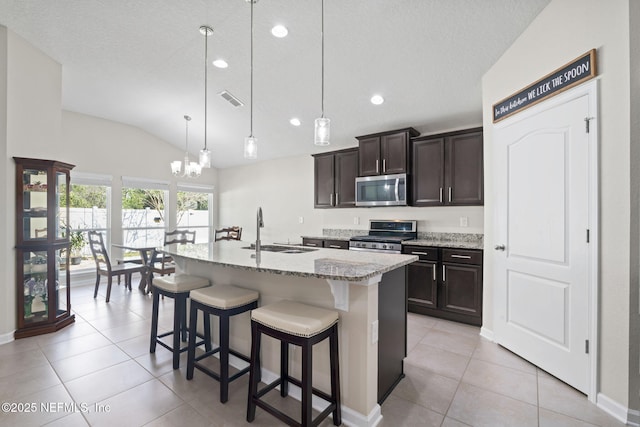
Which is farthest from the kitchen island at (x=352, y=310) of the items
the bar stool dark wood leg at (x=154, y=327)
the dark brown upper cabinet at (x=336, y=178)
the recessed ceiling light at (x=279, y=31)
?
the dark brown upper cabinet at (x=336, y=178)

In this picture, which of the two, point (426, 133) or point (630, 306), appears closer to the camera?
point (630, 306)

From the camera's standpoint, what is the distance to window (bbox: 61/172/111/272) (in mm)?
4914

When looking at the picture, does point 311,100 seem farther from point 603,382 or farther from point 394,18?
Answer: point 603,382

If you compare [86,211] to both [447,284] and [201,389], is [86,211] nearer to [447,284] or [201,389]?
[201,389]

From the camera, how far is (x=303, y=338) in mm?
1505

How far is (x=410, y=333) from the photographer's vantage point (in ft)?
9.98

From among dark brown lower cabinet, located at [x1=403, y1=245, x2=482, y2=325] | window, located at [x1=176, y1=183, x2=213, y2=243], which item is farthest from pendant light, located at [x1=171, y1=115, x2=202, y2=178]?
dark brown lower cabinet, located at [x1=403, y1=245, x2=482, y2=325]

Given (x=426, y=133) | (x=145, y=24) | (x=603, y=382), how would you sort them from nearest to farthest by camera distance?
1. (x=603, y=382)
2. (x=145, y=24)
3. (x=426, y=133)

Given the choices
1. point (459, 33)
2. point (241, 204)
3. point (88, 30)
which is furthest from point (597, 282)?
point (241, 204)

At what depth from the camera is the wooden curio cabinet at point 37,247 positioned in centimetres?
291

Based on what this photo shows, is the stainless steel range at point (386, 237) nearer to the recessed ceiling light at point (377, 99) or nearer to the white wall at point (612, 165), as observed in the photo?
the recessed ceiling light at point (377, 99)

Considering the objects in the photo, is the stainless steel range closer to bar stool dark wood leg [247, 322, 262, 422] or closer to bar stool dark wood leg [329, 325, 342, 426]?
bar stool dark wood leg [329, 325, 342, 426]

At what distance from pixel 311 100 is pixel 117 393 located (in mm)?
3566

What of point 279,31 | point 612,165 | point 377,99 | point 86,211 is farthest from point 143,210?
point 612,165
